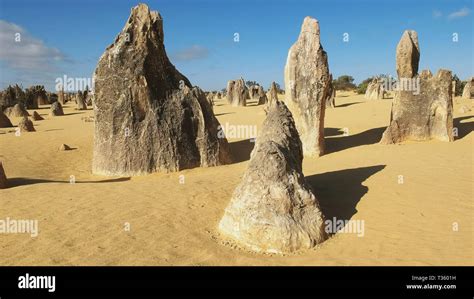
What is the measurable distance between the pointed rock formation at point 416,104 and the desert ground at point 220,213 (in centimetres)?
113

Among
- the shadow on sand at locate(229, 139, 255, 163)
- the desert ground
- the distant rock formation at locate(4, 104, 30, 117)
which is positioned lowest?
the desert ground

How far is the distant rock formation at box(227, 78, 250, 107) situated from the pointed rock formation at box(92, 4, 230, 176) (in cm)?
2024

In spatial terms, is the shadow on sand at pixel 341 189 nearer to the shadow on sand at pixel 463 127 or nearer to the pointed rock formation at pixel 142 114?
the pointed rock formation at pixel 142 114

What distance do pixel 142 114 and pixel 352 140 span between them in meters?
6.89

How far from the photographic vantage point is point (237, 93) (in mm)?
31234

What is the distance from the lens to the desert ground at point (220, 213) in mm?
4926

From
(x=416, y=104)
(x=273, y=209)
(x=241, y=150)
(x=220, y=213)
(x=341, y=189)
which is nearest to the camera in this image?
(x=273, y=209)

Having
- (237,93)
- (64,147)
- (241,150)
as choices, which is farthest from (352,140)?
(237,93)

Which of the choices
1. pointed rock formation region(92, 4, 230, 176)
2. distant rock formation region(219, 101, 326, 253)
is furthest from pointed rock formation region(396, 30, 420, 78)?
distant rock formation region(219, 101, 326, 253)

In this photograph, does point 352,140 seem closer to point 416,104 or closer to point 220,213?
point 416,104

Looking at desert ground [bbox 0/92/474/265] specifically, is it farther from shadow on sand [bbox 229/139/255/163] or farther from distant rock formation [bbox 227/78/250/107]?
distant rock formation [bbox 227/78/250/107]

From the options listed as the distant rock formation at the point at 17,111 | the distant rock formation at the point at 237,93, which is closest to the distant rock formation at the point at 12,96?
the distant rock formation at the point at 17,111

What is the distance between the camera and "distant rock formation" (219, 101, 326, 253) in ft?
16.9
